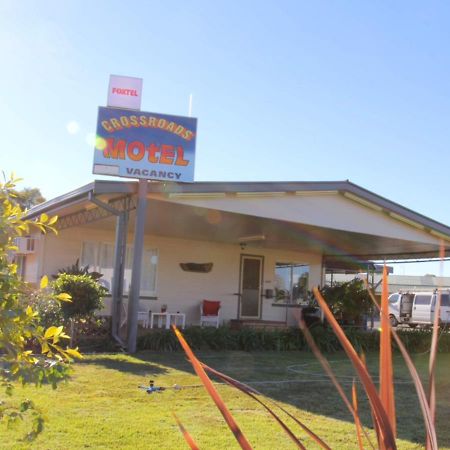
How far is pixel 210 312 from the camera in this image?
16672mm

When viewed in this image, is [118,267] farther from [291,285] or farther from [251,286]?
[291,285]

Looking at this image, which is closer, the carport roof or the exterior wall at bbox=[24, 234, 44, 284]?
the carport roof

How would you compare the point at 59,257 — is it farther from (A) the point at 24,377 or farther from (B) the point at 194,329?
(A) the point at 24,377

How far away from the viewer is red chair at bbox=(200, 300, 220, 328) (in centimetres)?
1652

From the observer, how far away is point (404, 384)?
8.95 metres

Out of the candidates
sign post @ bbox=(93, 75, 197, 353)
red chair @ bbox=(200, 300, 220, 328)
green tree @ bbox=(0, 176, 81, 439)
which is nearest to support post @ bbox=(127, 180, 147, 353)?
sign post @ bbox=(93, 75, 197, 353)

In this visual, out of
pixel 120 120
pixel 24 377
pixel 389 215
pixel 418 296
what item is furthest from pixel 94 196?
pixel 418 296

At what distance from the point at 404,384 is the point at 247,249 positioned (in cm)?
1011

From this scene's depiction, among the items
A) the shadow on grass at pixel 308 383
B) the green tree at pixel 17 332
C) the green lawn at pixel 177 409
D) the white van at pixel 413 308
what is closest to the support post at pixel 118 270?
the shadow on grass at pixel 308 383

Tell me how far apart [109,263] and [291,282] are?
21.8 feet

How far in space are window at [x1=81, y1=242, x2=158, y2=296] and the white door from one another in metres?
3.14

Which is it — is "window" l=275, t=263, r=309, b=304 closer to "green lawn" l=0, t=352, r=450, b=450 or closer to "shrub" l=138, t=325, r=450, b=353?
"shrub" l=138, t=325, r=450, b=353

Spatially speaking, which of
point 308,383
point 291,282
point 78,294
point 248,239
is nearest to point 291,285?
point 291,282

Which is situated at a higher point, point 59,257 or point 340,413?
point 59,257
